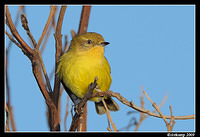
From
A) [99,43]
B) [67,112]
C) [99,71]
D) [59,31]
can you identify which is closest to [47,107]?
[67,112]

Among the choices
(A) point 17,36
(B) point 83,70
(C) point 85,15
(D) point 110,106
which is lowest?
(D) point 110,106

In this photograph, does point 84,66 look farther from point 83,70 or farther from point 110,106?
point 110,106

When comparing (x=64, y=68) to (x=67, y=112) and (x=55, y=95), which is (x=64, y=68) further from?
(x=67, y=112)

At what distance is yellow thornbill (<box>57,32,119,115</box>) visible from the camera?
12.2ft

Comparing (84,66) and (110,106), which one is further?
(110,106)

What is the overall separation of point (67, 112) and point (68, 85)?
1.29 meters

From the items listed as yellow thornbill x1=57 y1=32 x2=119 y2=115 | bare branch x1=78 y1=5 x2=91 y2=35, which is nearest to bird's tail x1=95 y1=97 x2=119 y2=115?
yellow thornbill x1=57 y1=32 x2=119 y2=115

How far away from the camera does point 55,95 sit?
112 inches

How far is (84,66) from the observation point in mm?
3719

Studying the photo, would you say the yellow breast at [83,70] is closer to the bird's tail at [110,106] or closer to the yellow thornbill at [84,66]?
the yellow thornbill at [84,66]

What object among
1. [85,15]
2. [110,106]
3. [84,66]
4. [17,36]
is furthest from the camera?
[110,106]

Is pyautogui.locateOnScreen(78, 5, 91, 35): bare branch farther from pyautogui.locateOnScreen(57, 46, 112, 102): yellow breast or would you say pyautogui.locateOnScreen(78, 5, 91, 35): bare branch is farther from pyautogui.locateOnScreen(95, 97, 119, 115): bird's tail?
pyautogui.locateOnScreen(95, 97, 119, 115): bird's tail

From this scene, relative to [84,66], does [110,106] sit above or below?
below

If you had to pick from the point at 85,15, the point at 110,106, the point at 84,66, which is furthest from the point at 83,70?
the point at 110,106
